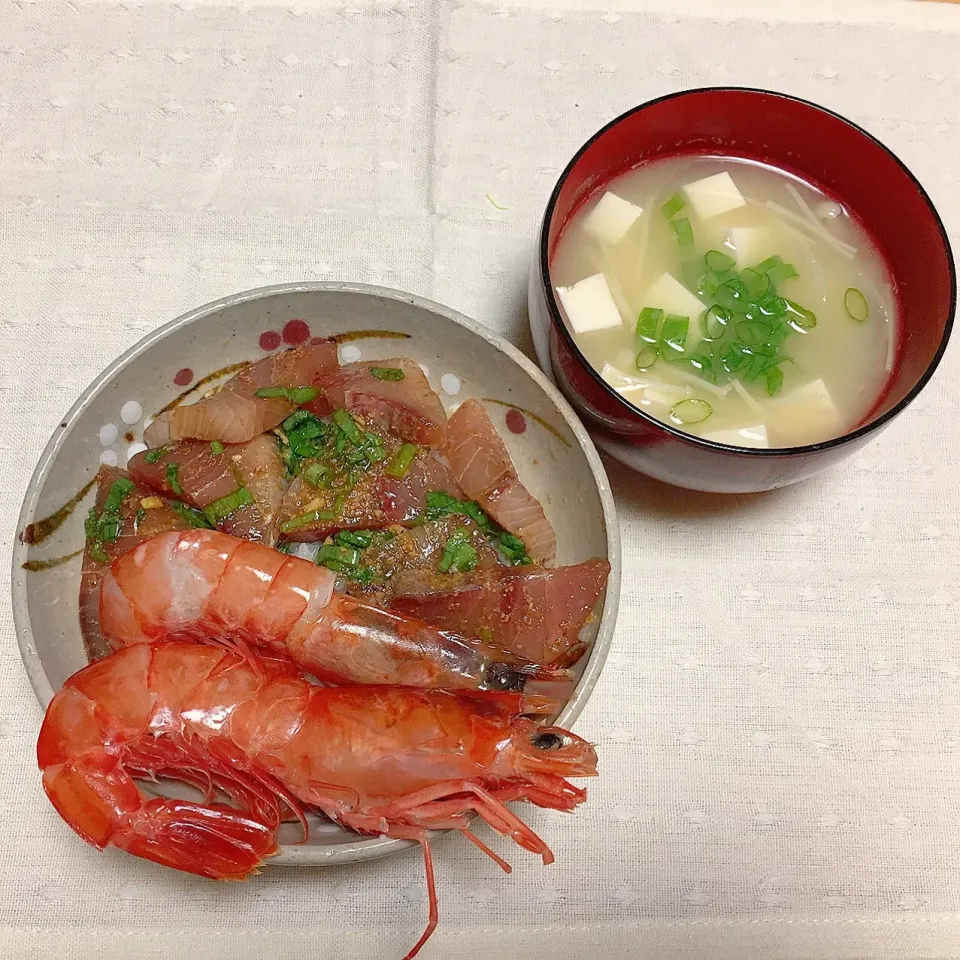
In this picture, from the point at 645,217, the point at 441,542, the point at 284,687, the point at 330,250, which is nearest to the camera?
the point at 284,687

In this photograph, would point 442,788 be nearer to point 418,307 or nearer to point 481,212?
point 418,307

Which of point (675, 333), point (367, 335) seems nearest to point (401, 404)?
point (367, 335)

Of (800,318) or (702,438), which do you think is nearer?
(702,438)

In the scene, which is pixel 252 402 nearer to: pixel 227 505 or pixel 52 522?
pixel 227 505

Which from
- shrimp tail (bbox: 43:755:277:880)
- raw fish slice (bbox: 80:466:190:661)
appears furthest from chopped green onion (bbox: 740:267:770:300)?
shrimp tail (bbox: 43:755:277:880)

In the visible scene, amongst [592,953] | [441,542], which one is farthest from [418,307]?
[592,953]

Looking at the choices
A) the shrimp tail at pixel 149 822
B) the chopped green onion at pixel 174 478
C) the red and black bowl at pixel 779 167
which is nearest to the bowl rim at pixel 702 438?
the red and black bowl at pixel 779 167

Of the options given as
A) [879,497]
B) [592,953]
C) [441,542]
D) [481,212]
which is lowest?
[592,953]

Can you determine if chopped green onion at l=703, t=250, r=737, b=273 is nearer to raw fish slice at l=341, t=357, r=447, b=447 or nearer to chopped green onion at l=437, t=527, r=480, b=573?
raw fish slice at l=341, t=357, r=447, b=447
